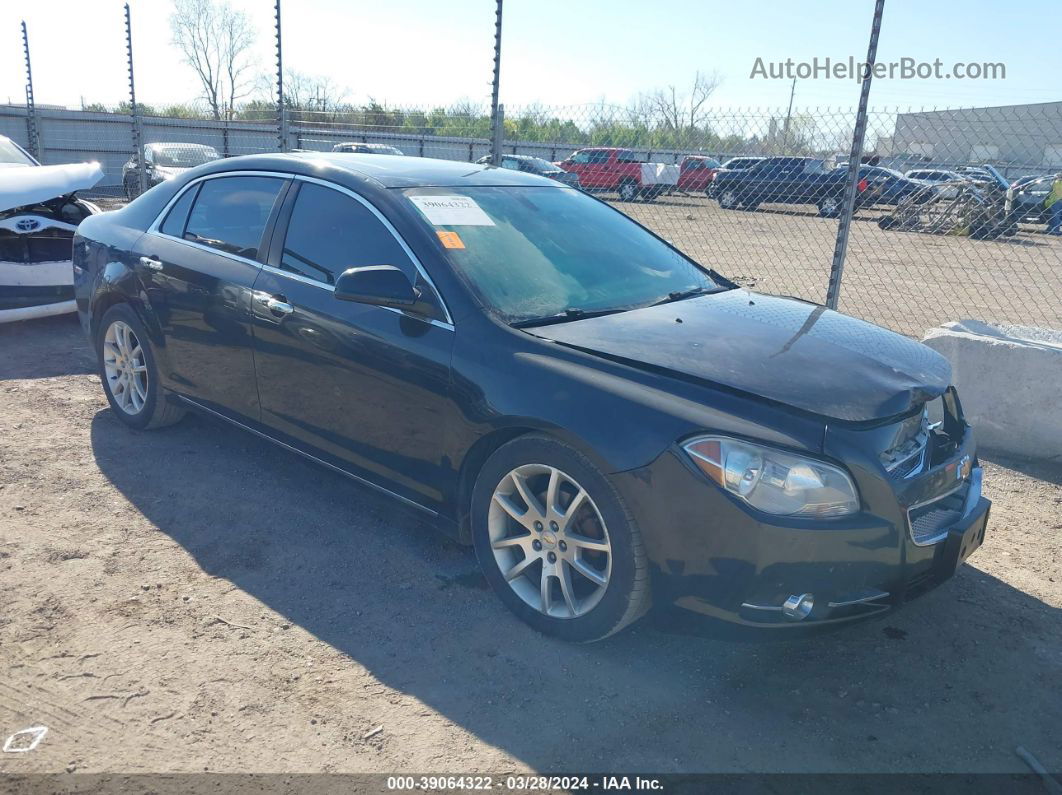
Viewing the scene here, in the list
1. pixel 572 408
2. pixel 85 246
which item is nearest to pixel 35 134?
pixel 85 246

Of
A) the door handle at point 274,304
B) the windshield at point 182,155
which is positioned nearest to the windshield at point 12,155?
the door handle at point 274,304

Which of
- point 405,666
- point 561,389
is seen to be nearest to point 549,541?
point 561,389

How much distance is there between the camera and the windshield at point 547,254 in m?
3.41

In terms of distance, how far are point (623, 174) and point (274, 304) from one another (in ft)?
53.0

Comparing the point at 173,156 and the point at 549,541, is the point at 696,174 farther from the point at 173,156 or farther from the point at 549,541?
the point at 549,541

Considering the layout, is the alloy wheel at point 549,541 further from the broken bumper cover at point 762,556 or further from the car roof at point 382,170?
the car roof at point 382,170

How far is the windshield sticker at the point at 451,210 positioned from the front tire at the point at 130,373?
2.02 meters

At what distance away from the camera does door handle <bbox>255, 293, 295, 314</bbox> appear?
149 inches

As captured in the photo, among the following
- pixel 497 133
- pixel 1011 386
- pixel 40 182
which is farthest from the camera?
pixel 497 133

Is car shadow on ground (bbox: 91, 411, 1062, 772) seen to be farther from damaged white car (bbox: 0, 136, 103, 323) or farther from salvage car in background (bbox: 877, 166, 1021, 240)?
salvage car in background (bbox: 877, 166, 1021, 240)

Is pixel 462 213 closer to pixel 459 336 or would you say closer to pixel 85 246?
pixel 459 336

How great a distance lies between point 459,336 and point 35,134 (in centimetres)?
1340

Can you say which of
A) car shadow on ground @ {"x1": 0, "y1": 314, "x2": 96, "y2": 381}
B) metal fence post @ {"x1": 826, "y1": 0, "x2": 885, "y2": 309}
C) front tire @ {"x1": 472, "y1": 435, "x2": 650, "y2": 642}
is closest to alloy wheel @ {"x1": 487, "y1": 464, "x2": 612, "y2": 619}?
front tire @ {"x1": 472, "y1": 435, "x2": 650, "y2": 642}

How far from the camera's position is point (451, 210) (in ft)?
12.1
